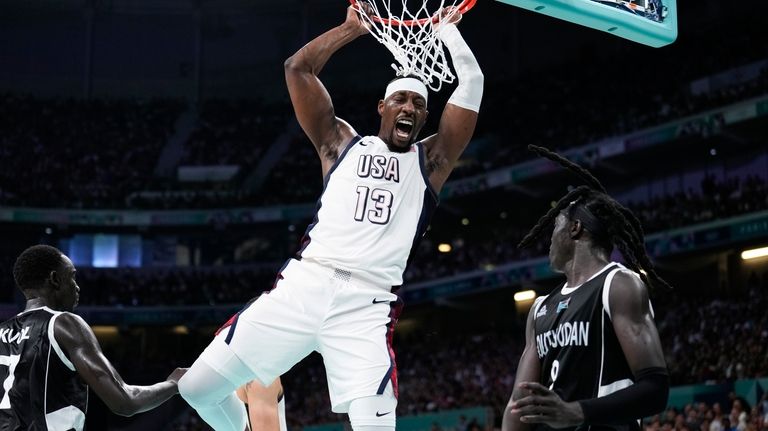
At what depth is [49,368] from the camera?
16.1 feet

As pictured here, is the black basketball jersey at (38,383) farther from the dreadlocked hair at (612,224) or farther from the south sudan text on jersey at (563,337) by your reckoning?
the dreadlocked hair at (612,224)

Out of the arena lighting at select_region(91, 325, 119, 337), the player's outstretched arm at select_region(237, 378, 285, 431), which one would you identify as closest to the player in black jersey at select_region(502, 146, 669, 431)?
the player's outstretched arm at select_region(237, 378, 285, 431)

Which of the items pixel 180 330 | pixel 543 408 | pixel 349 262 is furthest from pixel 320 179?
pixel 543 408

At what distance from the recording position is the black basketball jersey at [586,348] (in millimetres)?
3828

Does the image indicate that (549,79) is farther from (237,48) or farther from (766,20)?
(237,48)

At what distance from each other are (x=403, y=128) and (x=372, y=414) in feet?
5.69

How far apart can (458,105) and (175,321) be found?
28305 millimetres

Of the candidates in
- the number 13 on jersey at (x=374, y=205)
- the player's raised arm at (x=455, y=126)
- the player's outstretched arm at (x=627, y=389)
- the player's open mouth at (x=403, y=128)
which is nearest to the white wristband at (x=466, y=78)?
the player's raised arm at (x=455, y=126)

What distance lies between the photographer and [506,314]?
1240 inches

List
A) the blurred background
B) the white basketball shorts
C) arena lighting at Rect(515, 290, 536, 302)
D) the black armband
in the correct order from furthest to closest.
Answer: arena lighting at Rect(515, 290, 536, 302), the blurred background, the white basketball shorts, the black armband

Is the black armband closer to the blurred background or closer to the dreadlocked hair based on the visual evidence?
the dreadlocked hair

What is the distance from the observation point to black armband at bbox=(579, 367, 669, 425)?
3555 millimetres

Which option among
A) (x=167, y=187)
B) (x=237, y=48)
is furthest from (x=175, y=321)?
(x=237, y=48)

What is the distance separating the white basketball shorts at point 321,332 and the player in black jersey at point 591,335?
1.12 meters
